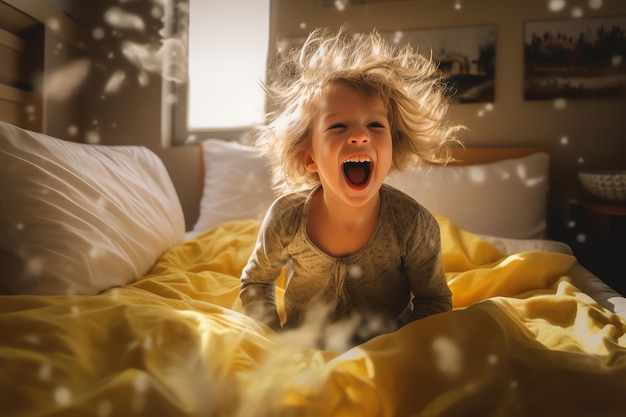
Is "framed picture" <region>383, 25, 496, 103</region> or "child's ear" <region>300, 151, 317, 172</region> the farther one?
"framed picture" <region>383, 25, 496, 103</region>

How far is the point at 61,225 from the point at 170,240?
55 centimetres

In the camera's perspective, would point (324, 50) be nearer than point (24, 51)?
Yes

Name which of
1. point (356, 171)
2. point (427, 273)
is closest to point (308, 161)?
point (356, 171)

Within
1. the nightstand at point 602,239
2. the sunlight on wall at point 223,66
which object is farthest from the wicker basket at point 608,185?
the sunlight on wall at point 223,66

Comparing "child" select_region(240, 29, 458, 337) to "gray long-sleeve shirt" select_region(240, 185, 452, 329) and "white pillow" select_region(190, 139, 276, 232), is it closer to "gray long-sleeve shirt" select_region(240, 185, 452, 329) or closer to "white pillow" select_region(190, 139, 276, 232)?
"gray long-sleeve shirt" select_region(240, 185, 452, 329)

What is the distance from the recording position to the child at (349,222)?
946mm

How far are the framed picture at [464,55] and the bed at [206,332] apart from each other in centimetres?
110

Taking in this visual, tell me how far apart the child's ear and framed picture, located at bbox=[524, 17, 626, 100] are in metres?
1.70

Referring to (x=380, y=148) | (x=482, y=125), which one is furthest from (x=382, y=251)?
(x=482, y=125)

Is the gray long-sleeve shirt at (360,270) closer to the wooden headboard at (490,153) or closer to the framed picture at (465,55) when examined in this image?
the wooden headboard at (490,153)

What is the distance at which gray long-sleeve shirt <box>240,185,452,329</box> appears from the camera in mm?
979

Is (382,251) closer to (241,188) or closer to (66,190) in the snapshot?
(66,190)

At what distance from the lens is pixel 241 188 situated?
81.9 inches

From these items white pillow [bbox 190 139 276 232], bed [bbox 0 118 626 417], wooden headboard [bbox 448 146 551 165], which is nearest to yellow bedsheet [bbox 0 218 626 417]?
bed [bbox 0 118 626 417]
